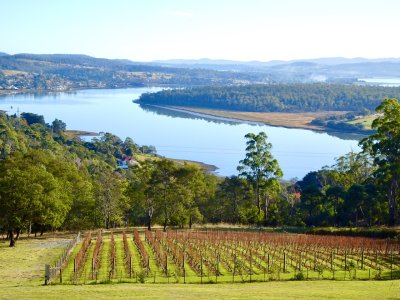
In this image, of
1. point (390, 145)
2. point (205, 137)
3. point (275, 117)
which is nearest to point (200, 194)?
point (390, 145)

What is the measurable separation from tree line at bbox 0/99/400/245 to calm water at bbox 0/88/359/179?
141 feet

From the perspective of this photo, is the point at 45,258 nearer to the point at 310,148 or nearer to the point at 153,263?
the point at 153,263

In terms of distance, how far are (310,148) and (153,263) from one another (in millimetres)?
94285

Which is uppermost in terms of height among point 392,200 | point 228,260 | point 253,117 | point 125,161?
point 392,200

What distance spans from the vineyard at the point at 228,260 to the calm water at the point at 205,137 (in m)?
60.6

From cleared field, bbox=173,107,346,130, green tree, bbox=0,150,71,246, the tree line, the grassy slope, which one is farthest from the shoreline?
the grassy slope

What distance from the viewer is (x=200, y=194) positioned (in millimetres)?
49156

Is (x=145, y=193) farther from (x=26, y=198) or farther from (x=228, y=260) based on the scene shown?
(x=228, y=260)

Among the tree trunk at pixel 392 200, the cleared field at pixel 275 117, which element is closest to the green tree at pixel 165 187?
the tree trunk at pixel 392 200

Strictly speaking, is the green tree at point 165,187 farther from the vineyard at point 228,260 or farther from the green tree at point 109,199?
the vineyard at point 228,260

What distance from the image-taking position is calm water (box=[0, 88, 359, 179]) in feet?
350

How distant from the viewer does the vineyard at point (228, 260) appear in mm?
23891

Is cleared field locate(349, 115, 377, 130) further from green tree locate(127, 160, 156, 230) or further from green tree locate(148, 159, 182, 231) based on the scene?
green tree locate(148, 159, 182, 231)

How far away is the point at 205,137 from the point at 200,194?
274 ft
